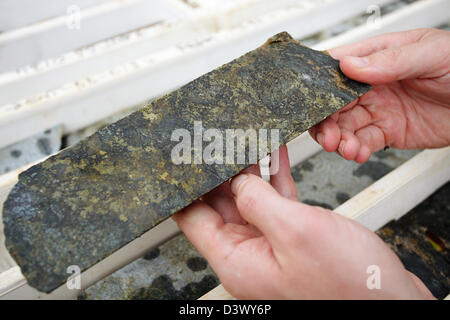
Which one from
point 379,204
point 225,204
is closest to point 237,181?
point 225,204

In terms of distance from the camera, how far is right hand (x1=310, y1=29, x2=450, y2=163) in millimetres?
1166

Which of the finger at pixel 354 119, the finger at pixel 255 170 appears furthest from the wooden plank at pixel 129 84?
the finger at pixel 255 170

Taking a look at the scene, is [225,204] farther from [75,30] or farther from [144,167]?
[75,30]

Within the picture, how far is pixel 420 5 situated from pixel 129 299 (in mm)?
2248

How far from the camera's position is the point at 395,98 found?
1478 millimetres

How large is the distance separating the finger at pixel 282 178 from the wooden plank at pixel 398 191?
0.61ft

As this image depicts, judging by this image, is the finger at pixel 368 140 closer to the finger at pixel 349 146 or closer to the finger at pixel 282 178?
the finger at pixel 349 146

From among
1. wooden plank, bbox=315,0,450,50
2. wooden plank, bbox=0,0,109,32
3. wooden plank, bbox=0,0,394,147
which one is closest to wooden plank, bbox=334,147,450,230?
wooden plank, bbox=315,0,450,50

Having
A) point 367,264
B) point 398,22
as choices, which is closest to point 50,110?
point 367,264

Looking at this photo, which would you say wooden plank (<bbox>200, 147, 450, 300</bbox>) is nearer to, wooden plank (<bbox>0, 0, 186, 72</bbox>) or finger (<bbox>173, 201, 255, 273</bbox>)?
finger (<bbox>173, 201, 255, 273</bbox>)

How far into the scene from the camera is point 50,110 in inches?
65.0

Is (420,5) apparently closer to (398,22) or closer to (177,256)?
(398,22)

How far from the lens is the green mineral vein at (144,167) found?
87 centimetres

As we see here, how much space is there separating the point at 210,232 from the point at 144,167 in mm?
264
